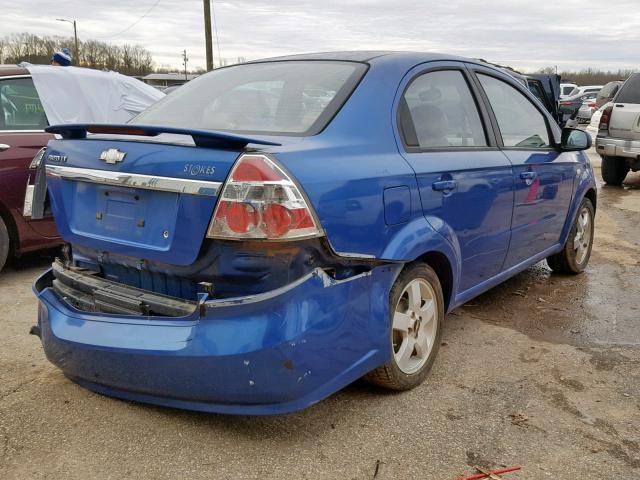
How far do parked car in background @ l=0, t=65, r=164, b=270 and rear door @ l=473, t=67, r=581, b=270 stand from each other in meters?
3.13

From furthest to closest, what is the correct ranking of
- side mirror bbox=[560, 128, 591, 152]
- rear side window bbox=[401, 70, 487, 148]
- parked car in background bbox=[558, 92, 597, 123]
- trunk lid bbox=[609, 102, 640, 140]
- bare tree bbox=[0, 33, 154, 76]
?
bare tree bbox=[0, 33, 154, 76] → parked car in background bbox=[558, 92, 597, 123] → trunk lid bbox=[609, 102, 640, 140] → side mirror bbox=[560, 128, 591, 152] → rear side window bbox=[401, 70, 487, 148]

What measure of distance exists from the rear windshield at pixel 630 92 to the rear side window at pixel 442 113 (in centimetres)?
785

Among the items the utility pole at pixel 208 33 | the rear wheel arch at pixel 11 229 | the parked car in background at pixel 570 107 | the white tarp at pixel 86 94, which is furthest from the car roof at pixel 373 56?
the utility pole at pixel 208 33

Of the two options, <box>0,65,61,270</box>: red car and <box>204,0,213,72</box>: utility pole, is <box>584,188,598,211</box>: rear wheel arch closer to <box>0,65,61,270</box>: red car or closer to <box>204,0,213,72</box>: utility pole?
<box>0,65,61,270</box>: red car

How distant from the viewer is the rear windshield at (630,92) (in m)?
10.1

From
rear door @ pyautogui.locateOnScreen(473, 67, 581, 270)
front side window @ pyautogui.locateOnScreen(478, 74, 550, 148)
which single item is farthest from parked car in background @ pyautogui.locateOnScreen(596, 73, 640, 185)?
front side window @ pyautogui.locateOnScreen(478, 74, 550, 148)

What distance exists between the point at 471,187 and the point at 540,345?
3.67 feet

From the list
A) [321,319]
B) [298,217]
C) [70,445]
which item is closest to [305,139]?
[298,217]

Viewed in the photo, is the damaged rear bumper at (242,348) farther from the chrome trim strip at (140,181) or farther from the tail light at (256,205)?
the chrome trim strip at (140,181)

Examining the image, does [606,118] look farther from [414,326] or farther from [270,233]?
[270,233]

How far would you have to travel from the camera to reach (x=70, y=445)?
251cm

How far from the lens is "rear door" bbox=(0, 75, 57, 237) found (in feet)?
15.6

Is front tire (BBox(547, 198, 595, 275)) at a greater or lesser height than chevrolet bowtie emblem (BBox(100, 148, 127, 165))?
lesser

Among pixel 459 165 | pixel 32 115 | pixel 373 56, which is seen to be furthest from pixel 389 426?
pixel 32 115
